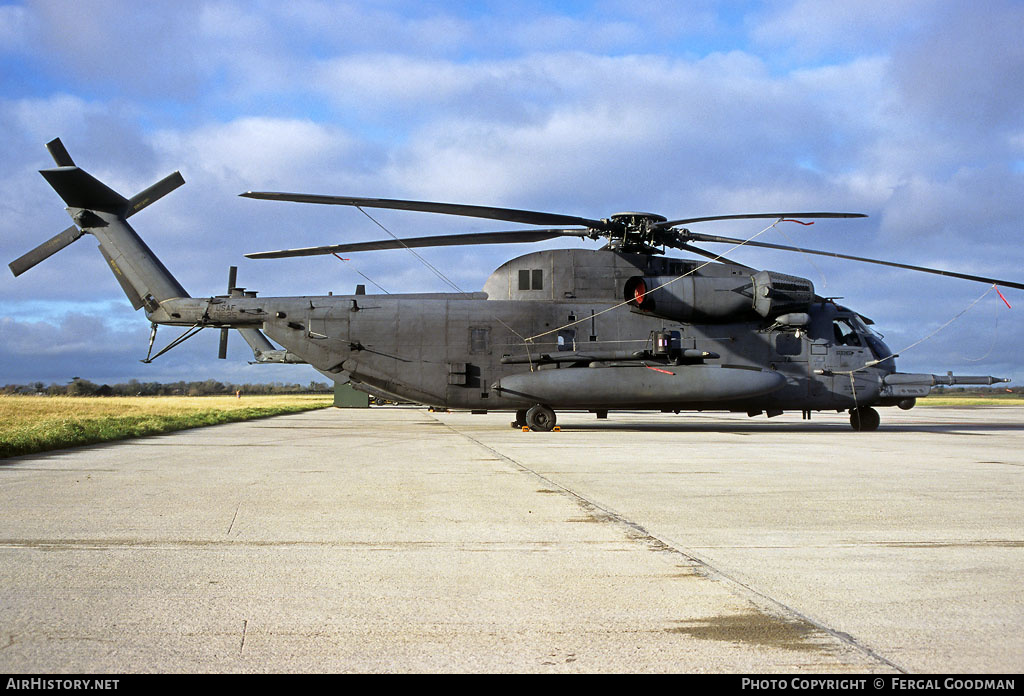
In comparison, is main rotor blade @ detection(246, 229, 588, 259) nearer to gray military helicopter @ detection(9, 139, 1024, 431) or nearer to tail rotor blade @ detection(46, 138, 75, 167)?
gray military helicopter @ detection(9, 139, 1024, 431)

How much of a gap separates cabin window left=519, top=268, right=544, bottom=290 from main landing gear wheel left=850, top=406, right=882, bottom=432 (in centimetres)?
979

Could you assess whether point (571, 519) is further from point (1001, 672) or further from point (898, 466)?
point (898, 466)

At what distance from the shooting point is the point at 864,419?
2145cm

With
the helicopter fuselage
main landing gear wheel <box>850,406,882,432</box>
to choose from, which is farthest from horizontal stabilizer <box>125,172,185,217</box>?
main landing gear wheel <box>850,406,882,432</box>

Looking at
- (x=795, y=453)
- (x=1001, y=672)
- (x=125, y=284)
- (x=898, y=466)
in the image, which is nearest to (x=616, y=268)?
(x=795, y=453)

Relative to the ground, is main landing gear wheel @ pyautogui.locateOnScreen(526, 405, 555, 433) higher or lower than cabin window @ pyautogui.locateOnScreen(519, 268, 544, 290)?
lower

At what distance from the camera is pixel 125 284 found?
2059cm

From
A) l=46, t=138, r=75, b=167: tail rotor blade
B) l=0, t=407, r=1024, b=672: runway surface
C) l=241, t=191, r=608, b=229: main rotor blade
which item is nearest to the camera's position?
l=0, t=407, r=1024, b=672: runway surface

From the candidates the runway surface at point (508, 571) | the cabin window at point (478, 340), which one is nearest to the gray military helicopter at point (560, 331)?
the cabin window at point (478, 340)

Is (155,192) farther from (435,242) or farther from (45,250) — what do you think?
(435,242)

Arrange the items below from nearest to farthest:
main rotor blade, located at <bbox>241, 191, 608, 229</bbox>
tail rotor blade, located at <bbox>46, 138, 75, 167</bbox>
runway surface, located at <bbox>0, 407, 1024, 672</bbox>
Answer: runway surface, located at <bbox>0, 407, 1024, 672</bbox>, main rotor blade, located at <bbox>241, 191, 608, 229</bbox>, tail rotor blade, located at <bbox>46, 138, 75, 167</bbox>

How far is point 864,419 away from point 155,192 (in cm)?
2117

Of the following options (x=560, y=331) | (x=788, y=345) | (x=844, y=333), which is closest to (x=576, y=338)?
(x=560, y=331)

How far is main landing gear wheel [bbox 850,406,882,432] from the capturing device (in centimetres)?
2136
